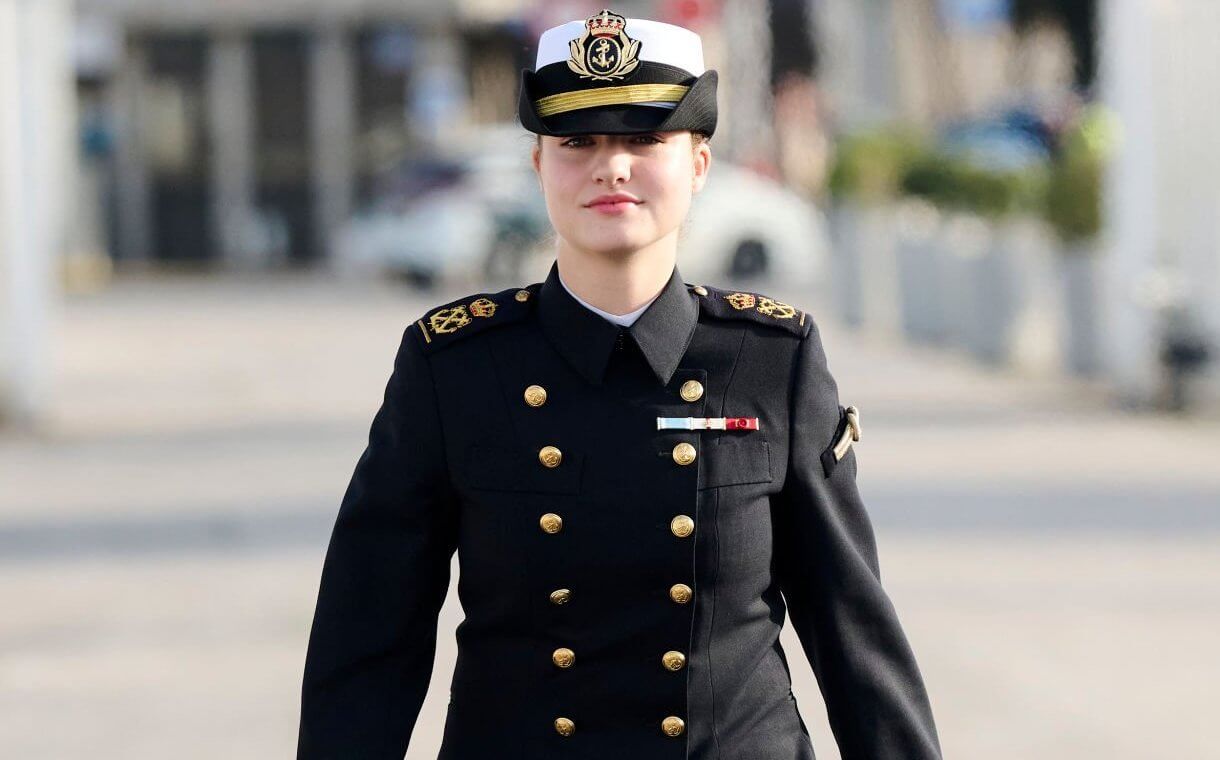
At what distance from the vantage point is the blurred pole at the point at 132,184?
1325 inches

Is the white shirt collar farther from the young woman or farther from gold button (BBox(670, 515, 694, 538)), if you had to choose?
gold button (BBox(670, 515, 694, 538))

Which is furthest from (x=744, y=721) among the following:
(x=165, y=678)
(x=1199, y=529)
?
(x=1199, y=529)

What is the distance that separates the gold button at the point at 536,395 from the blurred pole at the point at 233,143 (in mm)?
31178

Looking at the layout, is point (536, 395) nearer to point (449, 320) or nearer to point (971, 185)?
point (449, 320)

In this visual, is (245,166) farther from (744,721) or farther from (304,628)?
(744,721)

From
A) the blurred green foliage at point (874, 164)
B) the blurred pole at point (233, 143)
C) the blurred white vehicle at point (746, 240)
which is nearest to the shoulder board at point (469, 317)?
the blurred green foliage at point (874, 164)

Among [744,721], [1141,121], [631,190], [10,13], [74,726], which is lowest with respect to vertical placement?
[74,726]

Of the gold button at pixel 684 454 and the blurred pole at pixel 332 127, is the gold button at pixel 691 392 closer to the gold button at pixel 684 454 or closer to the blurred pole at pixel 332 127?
the gold button at pixel 684 454

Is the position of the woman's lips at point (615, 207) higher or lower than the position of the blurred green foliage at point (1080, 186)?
lower

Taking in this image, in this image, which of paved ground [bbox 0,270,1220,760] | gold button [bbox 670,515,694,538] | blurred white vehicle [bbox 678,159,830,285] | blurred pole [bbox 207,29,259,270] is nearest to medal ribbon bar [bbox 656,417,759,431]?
gold button [bbox 670,515,694,538]

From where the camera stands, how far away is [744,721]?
2.75 m

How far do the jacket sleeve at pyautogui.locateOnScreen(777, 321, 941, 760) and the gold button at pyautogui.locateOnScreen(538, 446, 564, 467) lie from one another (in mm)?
272

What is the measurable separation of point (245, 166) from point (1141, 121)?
22337 millimetres

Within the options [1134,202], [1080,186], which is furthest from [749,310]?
[1080,186]
